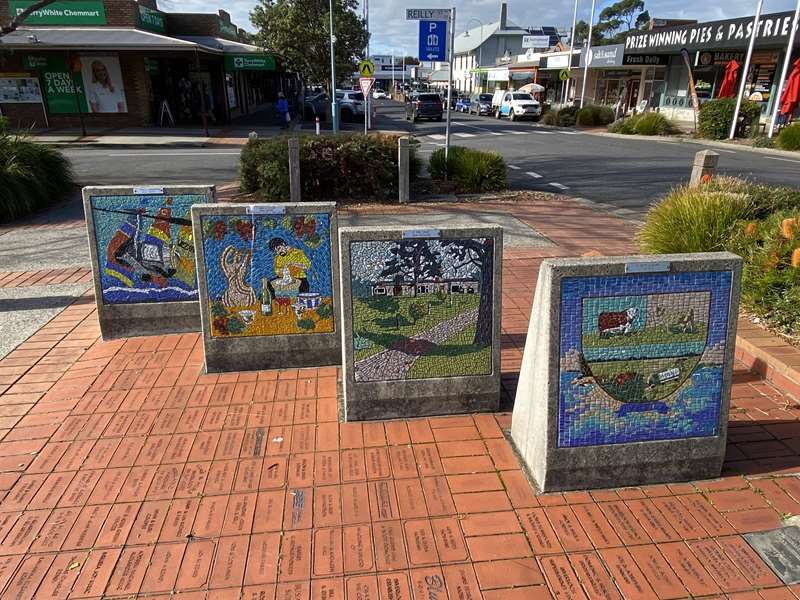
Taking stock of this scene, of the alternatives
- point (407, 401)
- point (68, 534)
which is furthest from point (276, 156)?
point (68, 534)

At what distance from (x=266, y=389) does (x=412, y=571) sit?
2.06 meters

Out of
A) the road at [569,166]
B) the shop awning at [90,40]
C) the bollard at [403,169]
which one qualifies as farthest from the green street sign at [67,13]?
the bollard at [403,169]

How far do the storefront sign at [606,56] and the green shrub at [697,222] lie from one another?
3109 cm

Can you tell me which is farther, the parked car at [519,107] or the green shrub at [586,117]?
the parked car at [519,107]

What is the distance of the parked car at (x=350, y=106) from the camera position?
3138cm

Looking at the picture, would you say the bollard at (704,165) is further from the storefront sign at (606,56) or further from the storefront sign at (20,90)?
the storefront sign at (606,56)

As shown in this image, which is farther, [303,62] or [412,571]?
[303,62]

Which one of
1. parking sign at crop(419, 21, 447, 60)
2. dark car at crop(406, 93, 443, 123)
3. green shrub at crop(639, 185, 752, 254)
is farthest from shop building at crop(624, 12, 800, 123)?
green shrub at crop(639, 185, 752, 254)

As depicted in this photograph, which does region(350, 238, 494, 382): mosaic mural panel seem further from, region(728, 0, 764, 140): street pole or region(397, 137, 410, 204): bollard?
region(728, 0, 764, 140): street pole

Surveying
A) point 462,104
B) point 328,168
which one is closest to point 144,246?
point 328,168

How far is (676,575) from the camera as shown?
8.94 feet

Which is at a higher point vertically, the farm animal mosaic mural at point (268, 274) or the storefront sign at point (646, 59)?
the storefront sign at point (646, 59)

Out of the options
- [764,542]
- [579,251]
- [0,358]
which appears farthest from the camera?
[579,251]

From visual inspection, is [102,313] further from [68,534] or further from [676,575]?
[676,575]
